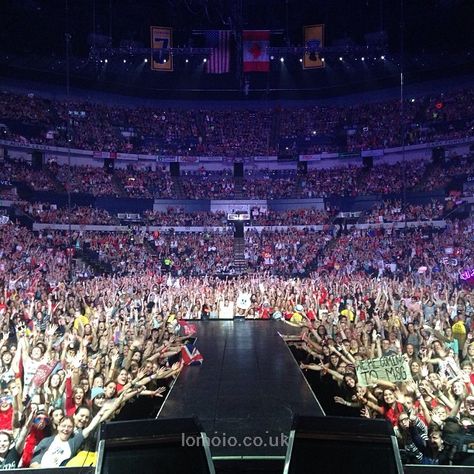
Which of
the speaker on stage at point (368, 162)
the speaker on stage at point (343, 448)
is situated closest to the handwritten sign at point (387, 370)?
the speaker on stage at point (343, 448)

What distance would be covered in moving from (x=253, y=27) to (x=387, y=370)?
103 feet

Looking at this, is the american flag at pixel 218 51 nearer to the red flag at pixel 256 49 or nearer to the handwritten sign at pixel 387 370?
the red flag at pixel 256 49

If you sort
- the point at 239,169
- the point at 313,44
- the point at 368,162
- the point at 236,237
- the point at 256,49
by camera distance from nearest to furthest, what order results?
the point at 256,49, the point at 313,44, the point at 236,237, the point at 368,162, the point at 239,169

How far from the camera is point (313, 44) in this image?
90.3 ft

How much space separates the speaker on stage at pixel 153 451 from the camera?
3553 mm

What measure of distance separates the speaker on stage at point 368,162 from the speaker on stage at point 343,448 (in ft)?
118

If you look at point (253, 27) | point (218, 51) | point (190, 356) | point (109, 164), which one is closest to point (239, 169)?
point (109, 164)

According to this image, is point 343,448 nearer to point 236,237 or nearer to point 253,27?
point 236,237

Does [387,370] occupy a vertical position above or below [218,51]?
below

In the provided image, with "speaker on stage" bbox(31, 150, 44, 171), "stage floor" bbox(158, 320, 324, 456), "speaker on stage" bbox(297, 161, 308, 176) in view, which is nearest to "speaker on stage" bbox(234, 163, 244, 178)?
"speaker on stage" bbox(297, 161, 308, 176)

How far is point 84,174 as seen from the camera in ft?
118

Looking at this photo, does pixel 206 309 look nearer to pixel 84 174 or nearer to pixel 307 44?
pixel 307 44

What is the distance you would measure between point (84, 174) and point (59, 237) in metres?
8.58

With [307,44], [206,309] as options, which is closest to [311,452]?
[206,309]
